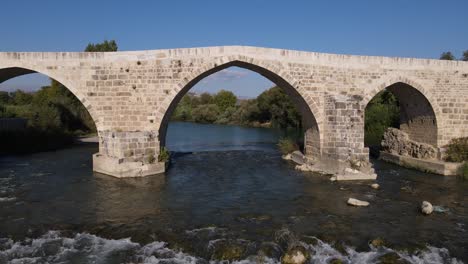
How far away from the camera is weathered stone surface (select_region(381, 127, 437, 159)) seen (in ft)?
41.1

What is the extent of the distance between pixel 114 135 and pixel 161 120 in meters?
1.37

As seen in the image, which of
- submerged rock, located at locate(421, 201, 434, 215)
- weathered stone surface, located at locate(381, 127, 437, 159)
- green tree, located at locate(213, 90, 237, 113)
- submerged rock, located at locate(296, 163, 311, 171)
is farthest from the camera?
green tree, located at locate(213, 90, 237, 113)

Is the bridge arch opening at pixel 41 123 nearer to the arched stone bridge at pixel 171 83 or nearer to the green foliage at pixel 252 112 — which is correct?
the arched stone bridge at pixel 171 83

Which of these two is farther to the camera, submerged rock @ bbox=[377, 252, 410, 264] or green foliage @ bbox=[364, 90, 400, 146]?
green foliage @ bbox=[364, 90, 400, 146]

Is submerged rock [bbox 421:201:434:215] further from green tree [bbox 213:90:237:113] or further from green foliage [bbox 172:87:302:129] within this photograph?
green tree [bbox 213:90:237:113]

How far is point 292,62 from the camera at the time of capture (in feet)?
37.6

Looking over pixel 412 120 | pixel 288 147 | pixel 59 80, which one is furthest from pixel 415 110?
pixel 59 80

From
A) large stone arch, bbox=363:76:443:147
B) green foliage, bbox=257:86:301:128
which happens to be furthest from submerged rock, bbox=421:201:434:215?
green foliage, bbox=257:86:301:128

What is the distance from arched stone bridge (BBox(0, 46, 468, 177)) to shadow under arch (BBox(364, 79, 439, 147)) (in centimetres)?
15

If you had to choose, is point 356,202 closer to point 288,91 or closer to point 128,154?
point 288,91

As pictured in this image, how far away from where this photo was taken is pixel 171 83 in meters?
11.0

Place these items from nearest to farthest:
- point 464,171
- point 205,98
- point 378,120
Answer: point 464,171
point 378,120
point 205,98

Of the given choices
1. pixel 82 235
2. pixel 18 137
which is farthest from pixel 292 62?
pixel 18 137

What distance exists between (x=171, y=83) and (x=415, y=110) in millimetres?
8487
